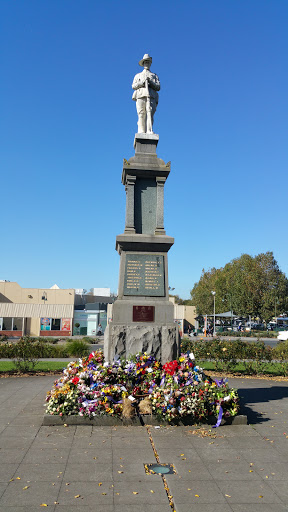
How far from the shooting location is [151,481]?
470 cm

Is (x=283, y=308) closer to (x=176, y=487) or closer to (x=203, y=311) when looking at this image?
(x=203, y=311)

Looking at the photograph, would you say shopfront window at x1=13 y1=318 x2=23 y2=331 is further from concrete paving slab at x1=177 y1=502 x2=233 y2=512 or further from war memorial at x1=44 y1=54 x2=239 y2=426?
concrete paving slab at x1=177 y1=502 x2=233 y2=512

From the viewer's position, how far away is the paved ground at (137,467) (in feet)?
13.9

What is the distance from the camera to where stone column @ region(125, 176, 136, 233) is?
9594mm

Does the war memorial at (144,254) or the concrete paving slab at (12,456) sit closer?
the concrete paving slab at (12,456)

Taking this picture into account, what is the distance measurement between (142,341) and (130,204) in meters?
3.42

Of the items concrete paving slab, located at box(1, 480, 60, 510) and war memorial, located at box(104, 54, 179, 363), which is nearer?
concrete paving slab, located at box(1, 480, 60, 510)

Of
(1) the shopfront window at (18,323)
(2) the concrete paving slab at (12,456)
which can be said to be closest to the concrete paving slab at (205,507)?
(2) the concrete paving slab at (12,456)

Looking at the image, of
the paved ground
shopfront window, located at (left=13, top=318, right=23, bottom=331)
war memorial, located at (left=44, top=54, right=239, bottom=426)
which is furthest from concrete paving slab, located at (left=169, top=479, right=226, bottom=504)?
shopfront window, located at (left=13, top=318, right=23, bottom=331)

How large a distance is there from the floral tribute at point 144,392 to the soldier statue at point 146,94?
20.7 feet

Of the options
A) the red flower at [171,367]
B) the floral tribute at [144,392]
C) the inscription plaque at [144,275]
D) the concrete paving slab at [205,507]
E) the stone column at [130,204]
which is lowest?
the concrete paving slab at [205,507]

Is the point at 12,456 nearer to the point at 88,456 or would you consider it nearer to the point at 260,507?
the point at 88,456

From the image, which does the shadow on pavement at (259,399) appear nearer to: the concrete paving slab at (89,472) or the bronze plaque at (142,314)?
the bronze plaque at (142,314)

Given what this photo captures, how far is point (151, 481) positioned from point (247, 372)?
11094mm
